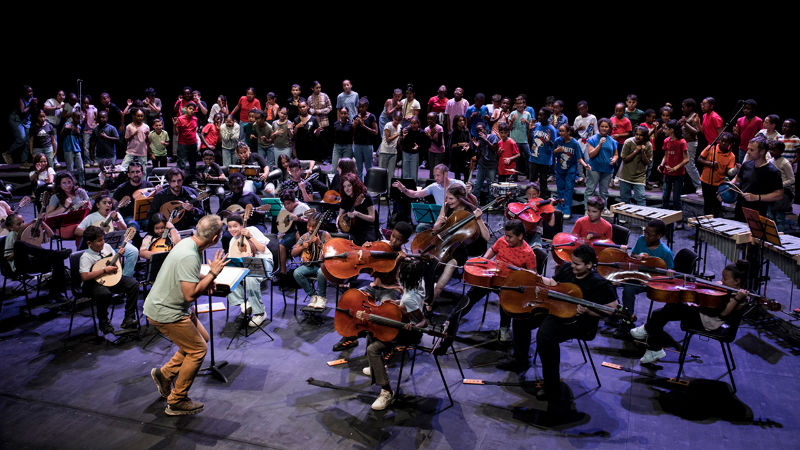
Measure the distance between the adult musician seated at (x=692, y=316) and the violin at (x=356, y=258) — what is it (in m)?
2.55

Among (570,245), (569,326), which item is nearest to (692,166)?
(570,245)

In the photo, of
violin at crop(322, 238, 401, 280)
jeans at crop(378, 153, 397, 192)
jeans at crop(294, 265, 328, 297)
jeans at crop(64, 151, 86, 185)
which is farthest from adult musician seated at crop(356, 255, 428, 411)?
jeans at crop(64, 151, 86, 185)

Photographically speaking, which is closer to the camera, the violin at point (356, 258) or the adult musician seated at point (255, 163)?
the violin at point (356, 258)

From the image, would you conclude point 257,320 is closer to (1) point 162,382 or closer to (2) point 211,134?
(1) point 162,382

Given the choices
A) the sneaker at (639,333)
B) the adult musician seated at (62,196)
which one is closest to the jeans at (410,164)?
the adult musician seated at (62,196)

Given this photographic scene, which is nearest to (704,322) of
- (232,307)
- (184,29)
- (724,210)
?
(232,307)

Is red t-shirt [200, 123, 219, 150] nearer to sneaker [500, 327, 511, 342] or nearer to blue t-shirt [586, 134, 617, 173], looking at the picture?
blue t-shirt [586, 134, 617, 173]

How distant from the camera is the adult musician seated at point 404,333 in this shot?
494cm

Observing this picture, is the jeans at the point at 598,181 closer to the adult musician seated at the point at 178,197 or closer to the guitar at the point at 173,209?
the adult musician seated at the point at 178,197

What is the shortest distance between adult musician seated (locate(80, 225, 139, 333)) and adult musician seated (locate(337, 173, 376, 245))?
2671 mm

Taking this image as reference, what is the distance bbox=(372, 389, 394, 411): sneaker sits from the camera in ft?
16.1

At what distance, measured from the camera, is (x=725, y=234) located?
6.78 meters

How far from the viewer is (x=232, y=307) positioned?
7121mm

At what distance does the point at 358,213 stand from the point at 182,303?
3303 millimetres
